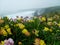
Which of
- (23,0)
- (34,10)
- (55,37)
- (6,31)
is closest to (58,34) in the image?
(55,37)

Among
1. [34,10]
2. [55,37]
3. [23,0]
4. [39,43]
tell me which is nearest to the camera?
[39,43]

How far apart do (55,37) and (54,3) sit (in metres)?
3.43

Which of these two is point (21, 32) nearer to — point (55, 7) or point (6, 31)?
point (6, 31)

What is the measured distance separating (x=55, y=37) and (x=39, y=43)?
0.87 ft

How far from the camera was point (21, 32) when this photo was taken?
260 centimetres

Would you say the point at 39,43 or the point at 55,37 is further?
the point at 55,37

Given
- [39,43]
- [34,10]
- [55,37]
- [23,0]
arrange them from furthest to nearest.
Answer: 1. [23,0]
2. [34,10]
3. [55,37]
4. [39,43]

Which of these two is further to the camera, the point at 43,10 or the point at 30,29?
the point at 43,10

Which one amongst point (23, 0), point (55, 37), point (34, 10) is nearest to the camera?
point (55, 37)

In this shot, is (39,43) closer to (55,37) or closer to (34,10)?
(55,37)

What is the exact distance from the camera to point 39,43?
240 centimetres

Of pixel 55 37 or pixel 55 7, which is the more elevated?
pixel 55 37

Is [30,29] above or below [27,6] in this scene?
above

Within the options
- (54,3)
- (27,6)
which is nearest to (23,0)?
(27,6)
